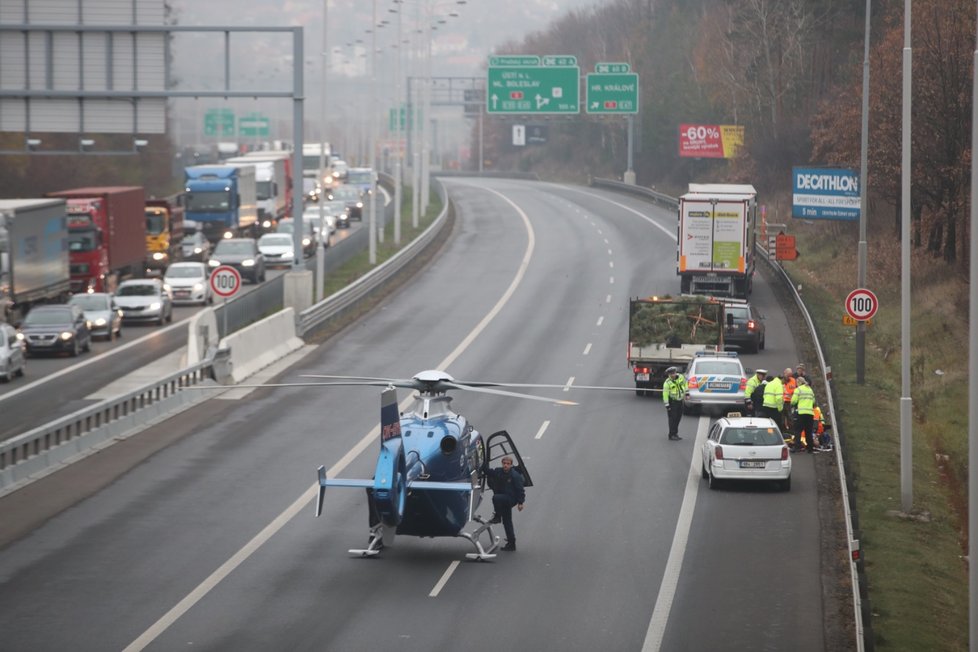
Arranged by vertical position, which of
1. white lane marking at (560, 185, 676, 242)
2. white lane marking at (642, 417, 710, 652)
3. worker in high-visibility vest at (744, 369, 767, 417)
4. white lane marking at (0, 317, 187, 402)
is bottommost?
white lane marking at (642, 417, 710, 652)

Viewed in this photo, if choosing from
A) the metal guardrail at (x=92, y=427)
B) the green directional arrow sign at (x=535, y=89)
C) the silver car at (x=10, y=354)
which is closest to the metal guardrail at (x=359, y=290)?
the silver car at (x=10, y=354)

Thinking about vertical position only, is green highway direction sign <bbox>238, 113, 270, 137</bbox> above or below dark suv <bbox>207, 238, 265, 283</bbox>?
above

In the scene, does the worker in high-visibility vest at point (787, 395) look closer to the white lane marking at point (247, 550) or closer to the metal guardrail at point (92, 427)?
the white lane marking at point (247, 550)

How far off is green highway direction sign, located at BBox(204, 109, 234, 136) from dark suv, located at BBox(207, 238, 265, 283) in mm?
119696

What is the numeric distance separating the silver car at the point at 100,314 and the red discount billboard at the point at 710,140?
52758mm

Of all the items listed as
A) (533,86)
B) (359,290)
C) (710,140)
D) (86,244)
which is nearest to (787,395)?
(359,290)

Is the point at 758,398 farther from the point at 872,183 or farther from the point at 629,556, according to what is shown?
the point at 872,183

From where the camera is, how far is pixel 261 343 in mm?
40312

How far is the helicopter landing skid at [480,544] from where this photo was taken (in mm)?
21562

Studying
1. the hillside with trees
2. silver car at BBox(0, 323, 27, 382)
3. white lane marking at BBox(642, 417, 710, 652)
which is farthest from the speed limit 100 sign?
silver car at BBox(0, 323, 27, 382)

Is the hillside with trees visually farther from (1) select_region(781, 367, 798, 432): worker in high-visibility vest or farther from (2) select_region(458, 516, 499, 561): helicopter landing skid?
(2) select_region(458, 516, 499, 561): helicopter landing skid

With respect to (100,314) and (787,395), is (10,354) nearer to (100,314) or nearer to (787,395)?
(100,314)

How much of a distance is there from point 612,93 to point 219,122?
95.0m

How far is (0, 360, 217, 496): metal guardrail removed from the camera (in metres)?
26.4
